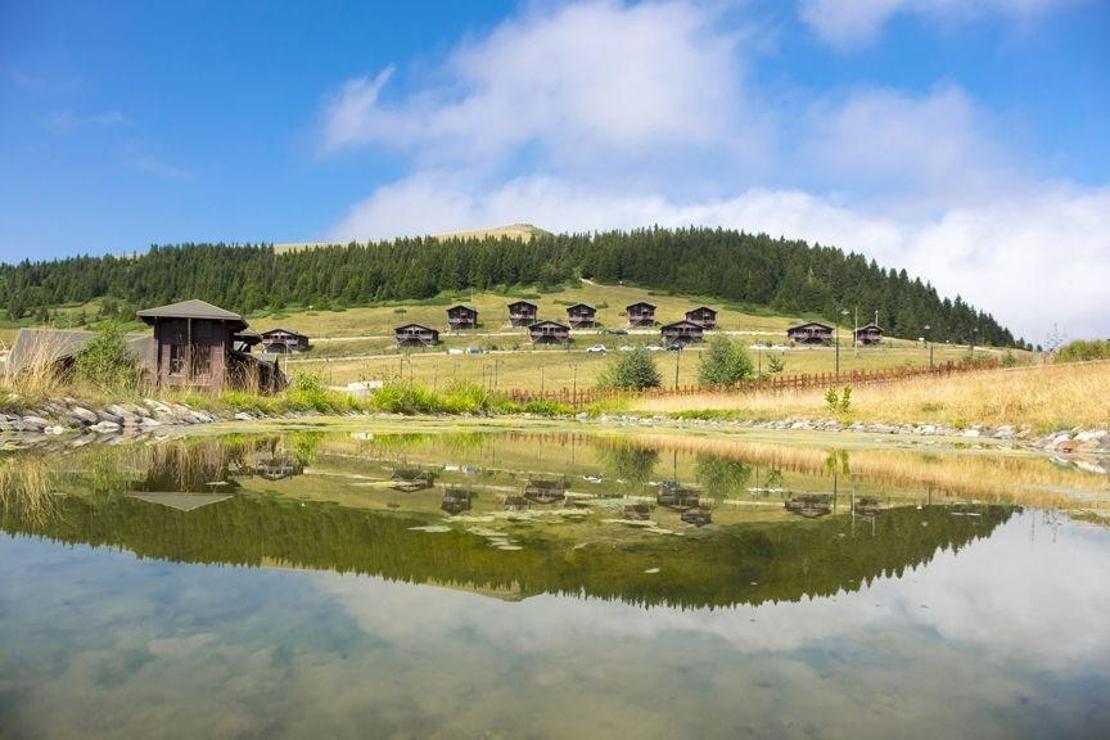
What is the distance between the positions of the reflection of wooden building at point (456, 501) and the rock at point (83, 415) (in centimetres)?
1217

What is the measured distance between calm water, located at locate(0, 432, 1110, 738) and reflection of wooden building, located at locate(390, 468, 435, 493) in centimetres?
49

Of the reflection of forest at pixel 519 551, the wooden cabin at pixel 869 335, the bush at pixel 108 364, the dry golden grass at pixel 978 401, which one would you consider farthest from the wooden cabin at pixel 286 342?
the reflection of forest at pixel 519 551

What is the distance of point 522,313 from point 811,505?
4382 inches

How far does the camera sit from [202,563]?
5.03 m

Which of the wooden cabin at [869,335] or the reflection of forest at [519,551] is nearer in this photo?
the reflection of forest at [519,551]

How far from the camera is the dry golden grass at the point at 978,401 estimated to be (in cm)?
2158

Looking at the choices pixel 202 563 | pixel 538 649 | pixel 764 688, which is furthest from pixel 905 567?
pixel 202 563

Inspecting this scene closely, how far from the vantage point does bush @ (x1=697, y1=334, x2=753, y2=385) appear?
185 ft

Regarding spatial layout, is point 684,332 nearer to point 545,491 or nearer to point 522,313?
point 522,313

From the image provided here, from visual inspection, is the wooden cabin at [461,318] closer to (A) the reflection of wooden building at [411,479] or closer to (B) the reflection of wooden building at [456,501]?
(A) the reflection of wooden building at [411,479]

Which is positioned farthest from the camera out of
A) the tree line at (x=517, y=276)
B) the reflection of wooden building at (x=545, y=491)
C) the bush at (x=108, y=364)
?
the tree line at (x=517, y=276)

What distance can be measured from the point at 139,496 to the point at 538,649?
18.2 ft

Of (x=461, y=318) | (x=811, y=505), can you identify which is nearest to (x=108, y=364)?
(x=811, y=505)

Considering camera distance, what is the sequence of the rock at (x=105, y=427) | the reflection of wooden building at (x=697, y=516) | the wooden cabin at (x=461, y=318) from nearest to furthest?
the reflection of wooden building at (x=697, y=516)
the rock at (x=105, y=427)
the wooden cabin at (x=461, y=318)
